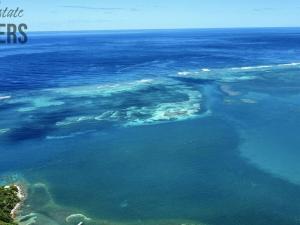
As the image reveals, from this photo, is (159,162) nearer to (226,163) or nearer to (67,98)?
(226,163)

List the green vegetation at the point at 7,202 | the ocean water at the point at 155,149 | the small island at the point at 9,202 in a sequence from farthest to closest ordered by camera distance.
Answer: the ocean water at the point at 155,149
the small island at the point at 9,202
the green vegetation at the point at 7,202

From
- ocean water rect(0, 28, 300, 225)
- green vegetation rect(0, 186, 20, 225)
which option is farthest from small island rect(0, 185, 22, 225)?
ocean water rect(0, 28, 300, 225)

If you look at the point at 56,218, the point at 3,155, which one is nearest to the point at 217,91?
the point at 3,155

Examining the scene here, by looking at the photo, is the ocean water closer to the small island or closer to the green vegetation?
the small island

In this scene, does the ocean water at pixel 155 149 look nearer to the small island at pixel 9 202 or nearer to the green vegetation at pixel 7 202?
the small island at pixel 9 202

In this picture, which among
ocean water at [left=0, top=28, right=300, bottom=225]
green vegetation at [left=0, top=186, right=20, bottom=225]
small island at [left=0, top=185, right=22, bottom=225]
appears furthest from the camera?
A: ocean water at [left=0, top=28, right=300, bottom=225]

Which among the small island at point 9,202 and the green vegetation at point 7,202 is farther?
the small island at point 9,202

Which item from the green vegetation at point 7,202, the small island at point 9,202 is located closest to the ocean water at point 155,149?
the small island at point 9,202
